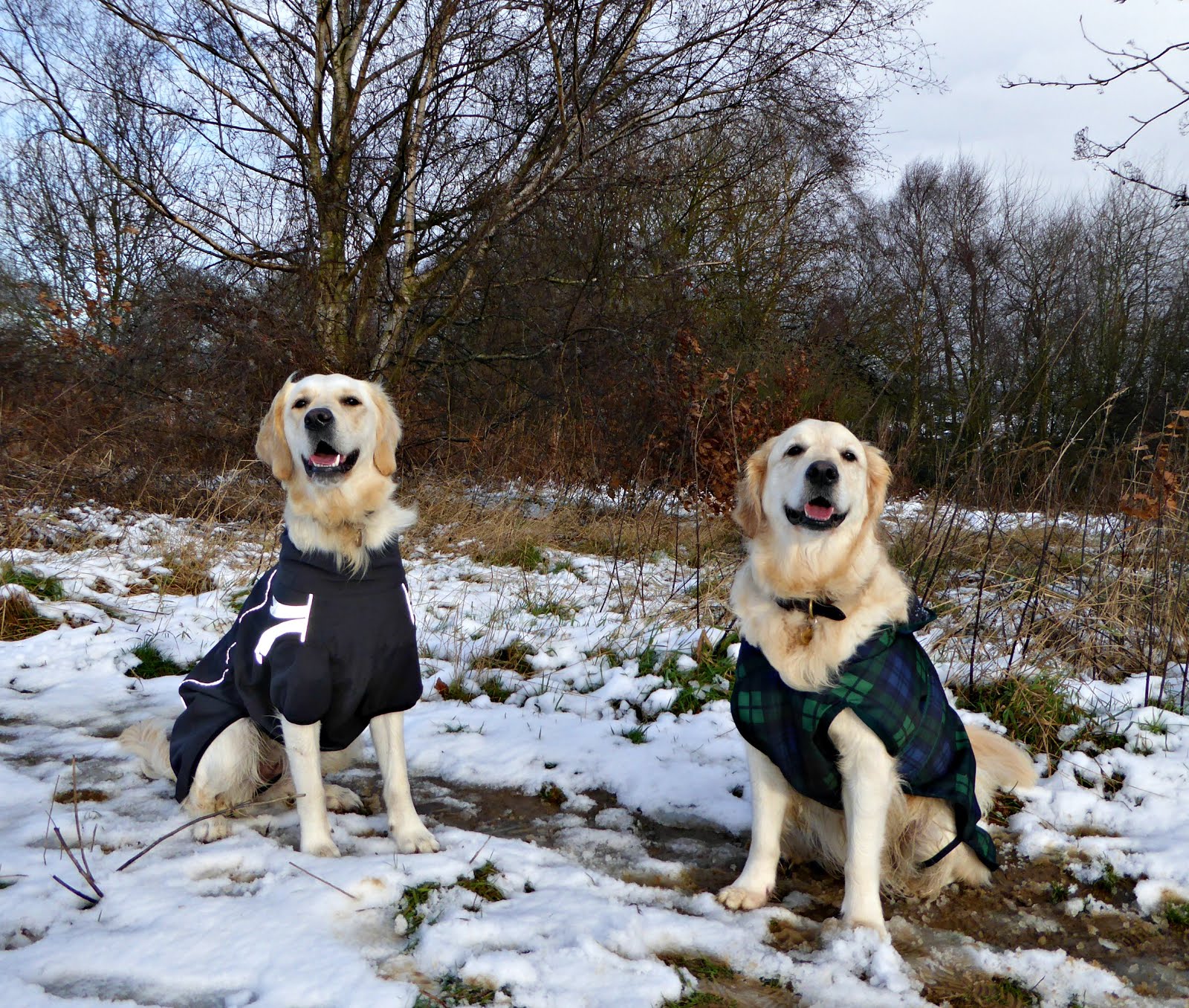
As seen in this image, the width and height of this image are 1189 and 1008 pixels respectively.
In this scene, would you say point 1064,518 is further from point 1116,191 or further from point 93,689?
point 1116,191

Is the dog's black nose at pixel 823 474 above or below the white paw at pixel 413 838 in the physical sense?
above

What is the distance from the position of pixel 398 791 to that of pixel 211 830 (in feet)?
1.87

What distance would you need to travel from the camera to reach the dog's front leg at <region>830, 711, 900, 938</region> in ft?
7.13

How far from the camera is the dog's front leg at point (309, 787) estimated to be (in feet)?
7.94

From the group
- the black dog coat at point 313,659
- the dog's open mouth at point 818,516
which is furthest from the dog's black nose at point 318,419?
the dog's open mouth at point 818,516

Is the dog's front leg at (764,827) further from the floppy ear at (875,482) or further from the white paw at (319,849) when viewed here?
the white paw at (319,849)

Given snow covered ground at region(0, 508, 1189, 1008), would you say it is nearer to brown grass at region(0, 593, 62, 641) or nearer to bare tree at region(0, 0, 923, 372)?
brown grass at region(0, 593, 62, 641)

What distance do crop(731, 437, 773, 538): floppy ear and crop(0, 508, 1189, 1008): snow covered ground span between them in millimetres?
1055

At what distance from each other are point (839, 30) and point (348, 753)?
30.2ft

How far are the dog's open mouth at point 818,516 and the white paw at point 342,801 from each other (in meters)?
1.79

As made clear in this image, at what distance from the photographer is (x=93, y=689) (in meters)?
3.79

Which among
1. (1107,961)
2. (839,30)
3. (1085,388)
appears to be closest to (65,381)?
(839,30)

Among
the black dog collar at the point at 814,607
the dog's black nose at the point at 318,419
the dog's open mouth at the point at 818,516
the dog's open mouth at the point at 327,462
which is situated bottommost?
the black dog collar at the point at 814,607

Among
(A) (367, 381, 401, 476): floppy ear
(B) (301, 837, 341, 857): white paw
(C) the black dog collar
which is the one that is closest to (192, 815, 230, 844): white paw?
(B) (301, 837, 341, 857): white paw
